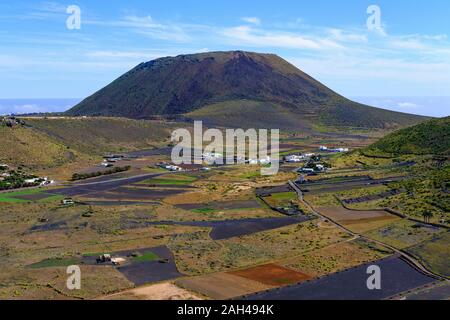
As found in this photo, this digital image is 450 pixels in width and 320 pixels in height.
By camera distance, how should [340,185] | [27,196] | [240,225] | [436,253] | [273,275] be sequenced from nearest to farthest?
[273,275] < [436,253] < [240,225] < [27,196] < [340,185]

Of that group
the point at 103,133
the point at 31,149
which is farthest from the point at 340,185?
the point at 103,133

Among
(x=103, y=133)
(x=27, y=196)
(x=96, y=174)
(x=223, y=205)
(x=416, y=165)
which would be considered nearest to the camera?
(x=223, y=205)

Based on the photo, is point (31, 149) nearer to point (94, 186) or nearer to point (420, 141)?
point (94, 186)
